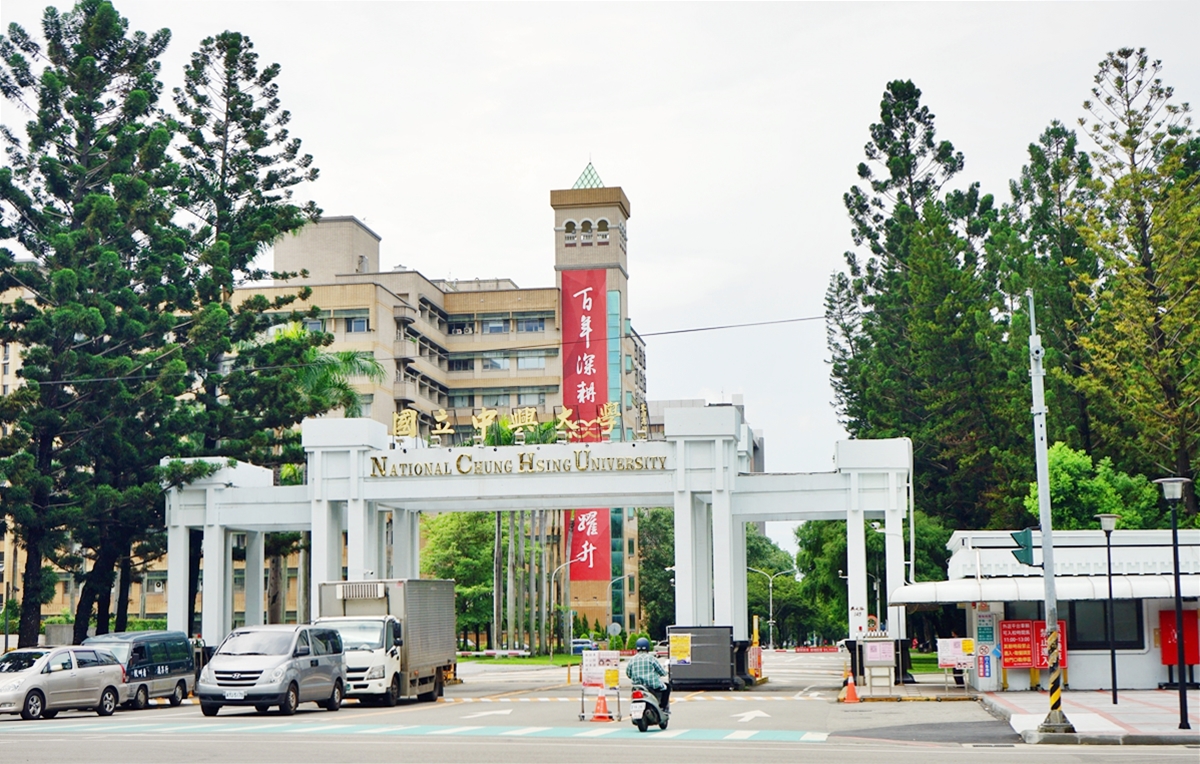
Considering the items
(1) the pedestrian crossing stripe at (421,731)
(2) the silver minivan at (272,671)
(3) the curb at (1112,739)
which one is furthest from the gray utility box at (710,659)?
(3) the curb at (1112,739)

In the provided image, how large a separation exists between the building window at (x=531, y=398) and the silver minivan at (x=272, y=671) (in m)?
78.5

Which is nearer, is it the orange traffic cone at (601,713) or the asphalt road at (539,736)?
the asphalt road at (539,736)

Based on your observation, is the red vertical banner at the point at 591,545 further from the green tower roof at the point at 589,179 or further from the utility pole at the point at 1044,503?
the utility pole at the point at 1044,503

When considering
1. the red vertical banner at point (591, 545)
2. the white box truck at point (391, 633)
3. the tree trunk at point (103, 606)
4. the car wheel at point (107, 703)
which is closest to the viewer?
the car wheel at point (107, 703)

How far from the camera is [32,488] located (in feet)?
139

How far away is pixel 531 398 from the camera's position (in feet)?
350

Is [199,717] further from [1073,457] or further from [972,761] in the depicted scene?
[1073,457]

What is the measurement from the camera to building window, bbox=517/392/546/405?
106312mm

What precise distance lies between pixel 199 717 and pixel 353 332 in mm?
70591

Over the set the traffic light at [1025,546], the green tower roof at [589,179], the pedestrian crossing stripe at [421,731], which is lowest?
the pedestrian crossing stripe at [421,731]

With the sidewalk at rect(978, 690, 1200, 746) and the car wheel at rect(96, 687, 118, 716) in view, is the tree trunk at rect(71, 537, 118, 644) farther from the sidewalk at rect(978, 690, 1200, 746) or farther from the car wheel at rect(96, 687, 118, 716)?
the sidewalk at rect(978, 690, 1200, 746)

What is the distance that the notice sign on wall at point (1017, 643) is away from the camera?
31.9 m

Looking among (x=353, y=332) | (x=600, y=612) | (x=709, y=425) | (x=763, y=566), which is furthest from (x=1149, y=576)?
(x=763, y=566)

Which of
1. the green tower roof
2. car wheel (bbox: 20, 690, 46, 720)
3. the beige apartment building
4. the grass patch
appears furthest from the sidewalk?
the green tower roof
